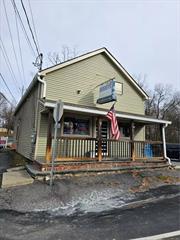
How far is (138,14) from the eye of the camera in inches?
400

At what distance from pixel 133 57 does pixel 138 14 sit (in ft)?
40.5

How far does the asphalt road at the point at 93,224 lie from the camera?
3920 millimetres

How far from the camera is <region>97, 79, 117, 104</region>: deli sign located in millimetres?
10360

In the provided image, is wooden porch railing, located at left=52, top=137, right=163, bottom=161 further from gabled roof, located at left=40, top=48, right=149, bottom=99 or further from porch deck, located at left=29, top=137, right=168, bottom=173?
gabled roof, located at left=40, top=48, right=149, bottom=99

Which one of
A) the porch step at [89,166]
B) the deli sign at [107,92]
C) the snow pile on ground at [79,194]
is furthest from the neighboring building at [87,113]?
the snow pile on ground at [79,194]

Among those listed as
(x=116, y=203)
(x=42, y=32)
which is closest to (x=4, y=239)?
(x=116, y=203)

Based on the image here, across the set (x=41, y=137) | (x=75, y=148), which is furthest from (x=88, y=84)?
(x=41, y=137)

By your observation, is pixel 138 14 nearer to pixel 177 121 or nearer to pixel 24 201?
pixel 24 201

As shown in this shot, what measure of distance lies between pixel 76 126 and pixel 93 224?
7.04m

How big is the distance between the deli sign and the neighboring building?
57 centimetres

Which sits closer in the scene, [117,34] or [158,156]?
[158,156]

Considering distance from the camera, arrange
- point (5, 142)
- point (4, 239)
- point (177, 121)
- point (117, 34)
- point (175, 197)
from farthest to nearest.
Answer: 1. point (177, 121)
2. point (5, 142)
3. point (117, 34)
4. point (175, 197)
5. point (4, 239)

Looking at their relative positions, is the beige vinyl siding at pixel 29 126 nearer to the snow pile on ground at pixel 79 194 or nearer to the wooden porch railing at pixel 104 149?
the wooden porch railing at pixel 104 149

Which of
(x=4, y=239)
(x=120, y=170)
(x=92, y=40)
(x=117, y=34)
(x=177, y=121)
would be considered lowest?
(x=4, y=239)
